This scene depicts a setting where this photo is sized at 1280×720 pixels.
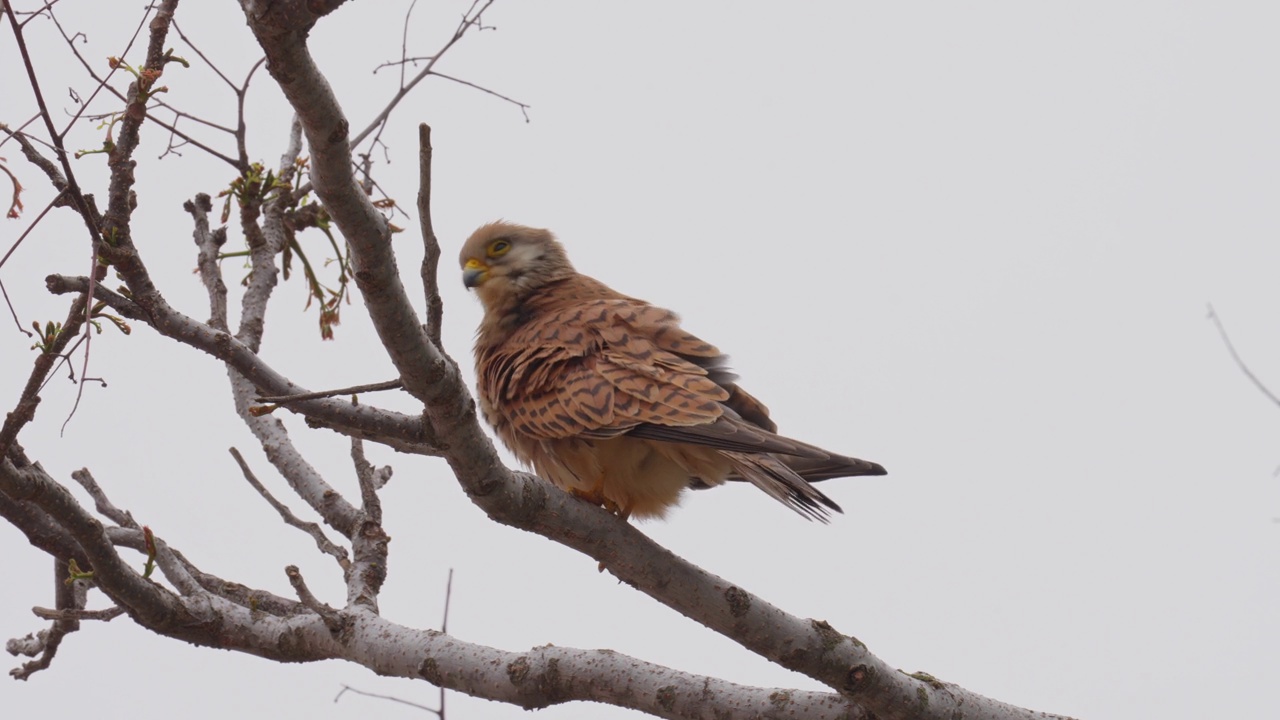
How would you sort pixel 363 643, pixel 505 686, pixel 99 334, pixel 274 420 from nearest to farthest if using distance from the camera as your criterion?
1. pixel 99 334
2. pixel 505 686
3. pixel 363 643
4. pixel 274 420

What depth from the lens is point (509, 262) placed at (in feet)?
14.7

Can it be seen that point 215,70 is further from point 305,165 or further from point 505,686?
point 505,686

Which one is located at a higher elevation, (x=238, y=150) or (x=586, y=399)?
(x=238, y=150)

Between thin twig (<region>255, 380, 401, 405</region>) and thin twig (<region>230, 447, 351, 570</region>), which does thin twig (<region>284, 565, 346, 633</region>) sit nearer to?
thin twig (<region>230, 447, 351, 570</region>)

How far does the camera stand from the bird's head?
4.38m

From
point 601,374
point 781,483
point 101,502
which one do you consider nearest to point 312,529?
point 101,502

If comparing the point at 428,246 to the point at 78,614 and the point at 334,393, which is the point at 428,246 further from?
the point at 78,614

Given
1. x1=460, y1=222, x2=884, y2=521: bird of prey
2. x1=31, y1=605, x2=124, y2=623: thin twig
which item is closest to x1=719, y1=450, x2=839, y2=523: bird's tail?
x1=460, y1=222, x2=884, y2=521: bird of prey

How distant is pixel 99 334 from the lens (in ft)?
7.74

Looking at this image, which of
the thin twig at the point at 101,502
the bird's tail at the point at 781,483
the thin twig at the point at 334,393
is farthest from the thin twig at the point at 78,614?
the bird's tail at the point at 781,483

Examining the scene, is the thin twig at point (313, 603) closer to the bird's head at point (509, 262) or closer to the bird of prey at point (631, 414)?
the bird of prey at point (631, 414)

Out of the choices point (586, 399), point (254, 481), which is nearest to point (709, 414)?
point (586, 399)

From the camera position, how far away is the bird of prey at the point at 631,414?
3152mm

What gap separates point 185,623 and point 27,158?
133 centimetres
